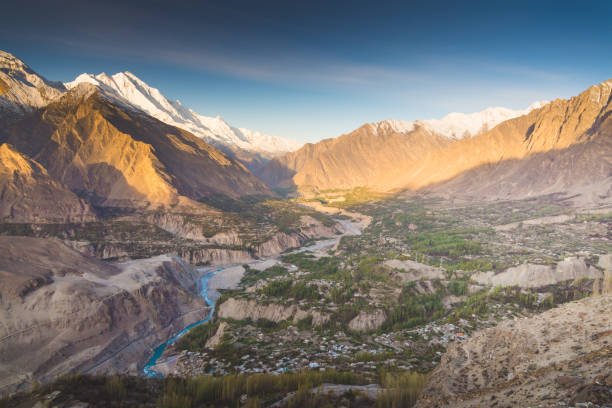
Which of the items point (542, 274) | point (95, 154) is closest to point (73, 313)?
point (542, 274)

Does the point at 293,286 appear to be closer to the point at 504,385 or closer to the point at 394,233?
the point at 504,385

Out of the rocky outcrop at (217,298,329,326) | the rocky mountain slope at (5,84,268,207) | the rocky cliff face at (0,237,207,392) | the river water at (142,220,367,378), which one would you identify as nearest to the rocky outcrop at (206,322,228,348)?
the rocky outcrop at (217,298,329,326)

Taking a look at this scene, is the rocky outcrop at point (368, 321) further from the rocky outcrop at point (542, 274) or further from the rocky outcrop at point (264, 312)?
the rocky outcrop at point (542, 274)

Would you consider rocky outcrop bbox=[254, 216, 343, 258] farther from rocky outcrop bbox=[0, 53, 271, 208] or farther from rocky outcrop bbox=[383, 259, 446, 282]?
rocky outcrop bbox=[0, 53, 271, 208]

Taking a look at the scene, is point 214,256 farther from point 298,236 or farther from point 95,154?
point 95,154

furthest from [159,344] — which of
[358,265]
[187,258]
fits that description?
[187,258]

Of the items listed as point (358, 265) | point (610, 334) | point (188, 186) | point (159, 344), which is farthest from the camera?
point (188, 186)
